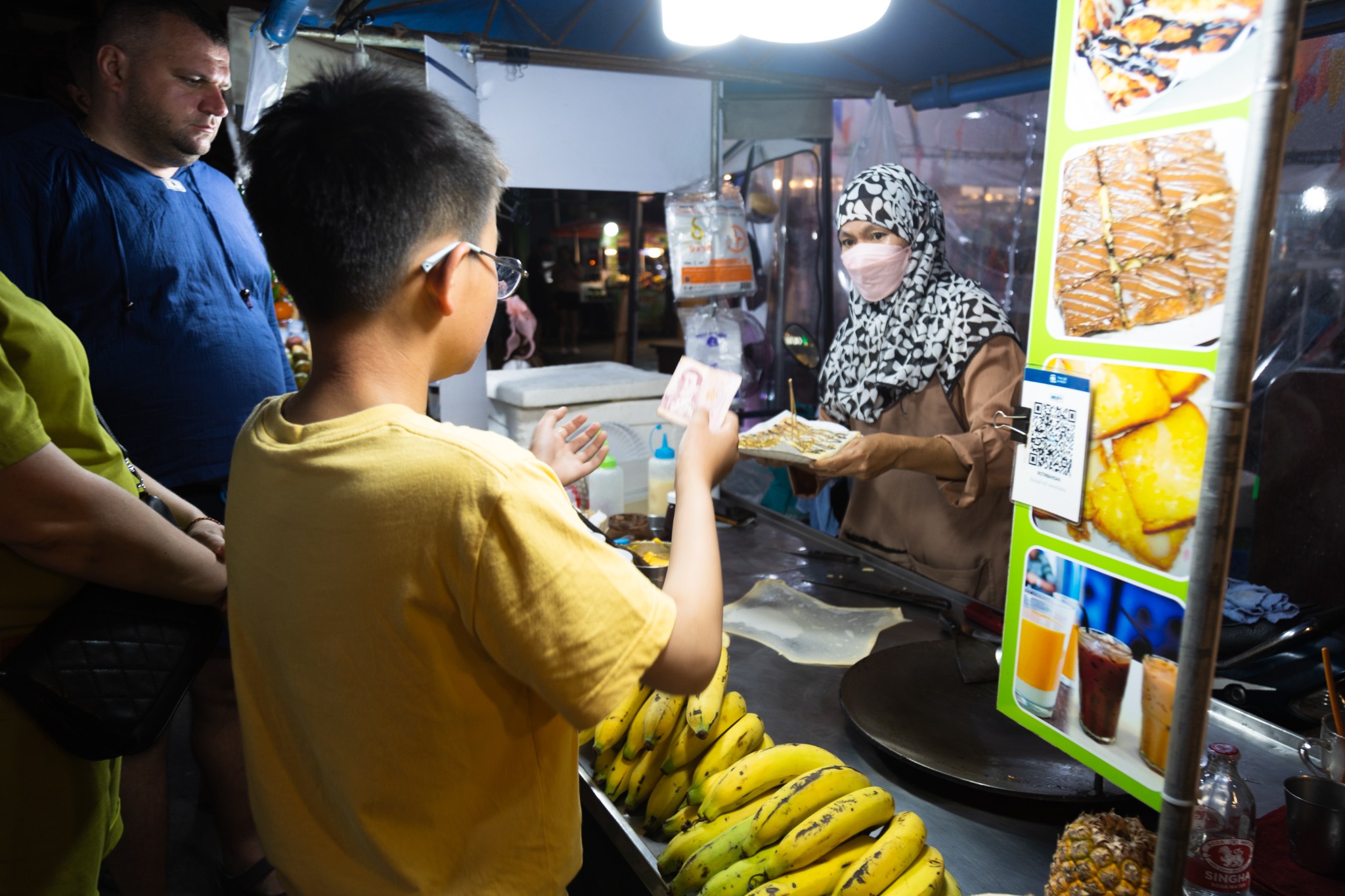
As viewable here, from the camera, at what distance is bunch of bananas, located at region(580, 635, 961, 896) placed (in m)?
1.08

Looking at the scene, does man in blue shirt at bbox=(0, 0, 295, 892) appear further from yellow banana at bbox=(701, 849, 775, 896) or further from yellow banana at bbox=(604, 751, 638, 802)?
yellow banana at bbox=(701, 849, 775, 896)

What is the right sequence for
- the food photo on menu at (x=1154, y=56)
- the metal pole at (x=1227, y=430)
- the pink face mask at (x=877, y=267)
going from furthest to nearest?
the pink face mask at (x=877, y=267) < the food photo on menu at (x=1154, y=56) < the metal pole at (x=1227, y=430)

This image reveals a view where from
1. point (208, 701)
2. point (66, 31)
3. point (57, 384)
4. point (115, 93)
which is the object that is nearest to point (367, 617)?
point (57, 384)

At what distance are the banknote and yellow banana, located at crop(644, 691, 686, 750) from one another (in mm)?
536

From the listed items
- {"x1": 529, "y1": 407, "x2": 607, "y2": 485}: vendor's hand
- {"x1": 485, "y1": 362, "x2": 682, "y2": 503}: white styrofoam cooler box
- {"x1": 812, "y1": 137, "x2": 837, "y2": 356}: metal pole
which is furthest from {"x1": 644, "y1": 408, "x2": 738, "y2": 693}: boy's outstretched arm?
{"x1": 812, "y1": 137, "x2": 837, "y2": 356}: metal pole

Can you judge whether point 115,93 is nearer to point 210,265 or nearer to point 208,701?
point 210,265

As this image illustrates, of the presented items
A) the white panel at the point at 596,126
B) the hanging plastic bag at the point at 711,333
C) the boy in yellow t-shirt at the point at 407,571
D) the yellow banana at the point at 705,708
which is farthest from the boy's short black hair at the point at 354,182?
the hanging plastic bag at the point at 711,333

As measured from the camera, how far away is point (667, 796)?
1332 millimetres

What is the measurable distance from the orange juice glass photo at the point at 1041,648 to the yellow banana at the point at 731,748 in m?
0.46

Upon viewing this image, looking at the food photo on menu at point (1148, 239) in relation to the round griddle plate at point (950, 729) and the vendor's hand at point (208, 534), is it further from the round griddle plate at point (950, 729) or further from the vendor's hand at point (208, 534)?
the vendor's hand at point (208, 534)

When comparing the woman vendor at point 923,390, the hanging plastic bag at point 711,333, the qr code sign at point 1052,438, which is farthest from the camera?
the hanging plastic bag at point 711,333

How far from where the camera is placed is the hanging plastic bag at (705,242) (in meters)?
4.00

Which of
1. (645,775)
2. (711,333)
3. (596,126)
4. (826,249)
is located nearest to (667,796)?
(645,775)

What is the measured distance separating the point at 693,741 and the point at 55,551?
1144mm
